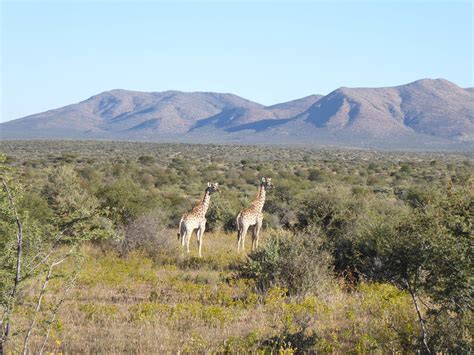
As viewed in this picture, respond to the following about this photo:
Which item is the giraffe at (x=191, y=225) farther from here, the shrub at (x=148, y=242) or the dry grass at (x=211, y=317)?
the dry grass at (x=211, y=317)

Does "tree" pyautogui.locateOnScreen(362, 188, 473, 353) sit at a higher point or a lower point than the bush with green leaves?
higher

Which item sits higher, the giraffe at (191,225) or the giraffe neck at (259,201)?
the giraffe neck at (259,201)

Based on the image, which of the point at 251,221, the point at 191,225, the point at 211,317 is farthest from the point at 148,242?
the point at 211,317

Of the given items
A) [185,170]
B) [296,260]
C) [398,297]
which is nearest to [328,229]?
[296,260]

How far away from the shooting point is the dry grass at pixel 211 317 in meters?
7.52

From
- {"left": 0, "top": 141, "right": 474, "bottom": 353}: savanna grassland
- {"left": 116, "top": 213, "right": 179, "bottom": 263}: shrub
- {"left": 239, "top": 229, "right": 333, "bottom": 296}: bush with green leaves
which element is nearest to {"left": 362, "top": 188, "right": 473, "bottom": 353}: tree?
{"left": 0, "top": 141, "right": 474, "bottom": 353}: savanna grassland

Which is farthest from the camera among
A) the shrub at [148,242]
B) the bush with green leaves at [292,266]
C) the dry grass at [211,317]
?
the shrub at [148,242]

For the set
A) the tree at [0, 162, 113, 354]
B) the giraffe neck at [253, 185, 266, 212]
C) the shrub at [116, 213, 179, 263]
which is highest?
the tree at [0, 162, 113, 354]

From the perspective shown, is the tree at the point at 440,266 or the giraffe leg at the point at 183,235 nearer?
the tree at the point at 440,266

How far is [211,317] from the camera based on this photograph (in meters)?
8.79

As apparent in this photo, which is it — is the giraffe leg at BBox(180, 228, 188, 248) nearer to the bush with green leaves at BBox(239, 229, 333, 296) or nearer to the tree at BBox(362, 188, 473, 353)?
the bush with green leaves at BBox(239, 229, 333, 296)

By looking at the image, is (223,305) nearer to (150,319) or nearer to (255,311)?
(255,311)

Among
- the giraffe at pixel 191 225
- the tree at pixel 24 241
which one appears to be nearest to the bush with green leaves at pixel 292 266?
the giraffe at pixel 191 225

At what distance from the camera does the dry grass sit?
24.7 feet
